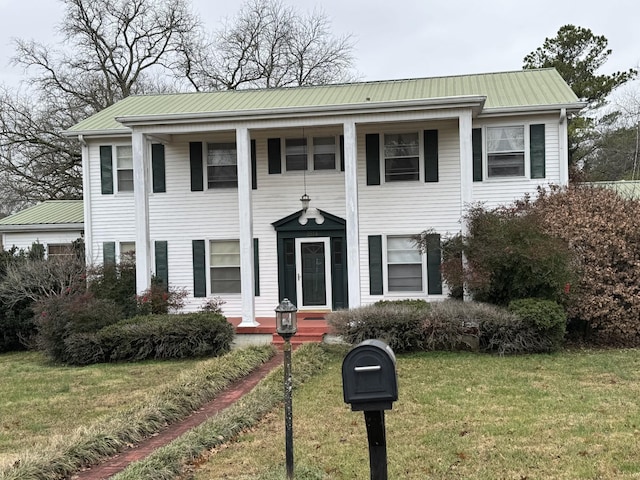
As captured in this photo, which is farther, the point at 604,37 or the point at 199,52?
the point at 199,52

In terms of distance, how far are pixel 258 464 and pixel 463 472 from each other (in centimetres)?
181

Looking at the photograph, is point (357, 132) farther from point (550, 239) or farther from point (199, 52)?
point (199, 52)

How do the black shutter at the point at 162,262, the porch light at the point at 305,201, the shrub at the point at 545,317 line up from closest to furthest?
the shrub at the point at 545,317, the porch light at the point at 305,201, the black shutter at the point at 162,262

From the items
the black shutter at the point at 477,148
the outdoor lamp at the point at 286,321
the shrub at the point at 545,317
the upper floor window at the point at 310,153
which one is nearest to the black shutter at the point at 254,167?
the upper floor window at the point at 310,153

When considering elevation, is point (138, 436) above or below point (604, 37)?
below

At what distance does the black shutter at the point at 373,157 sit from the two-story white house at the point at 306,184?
26 mm

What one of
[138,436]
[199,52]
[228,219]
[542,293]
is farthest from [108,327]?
[199,52]

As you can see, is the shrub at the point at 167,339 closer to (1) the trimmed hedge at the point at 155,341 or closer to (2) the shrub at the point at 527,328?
(1) the trimmed hedge at the point at 155,341

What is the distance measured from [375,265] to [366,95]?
4664mm

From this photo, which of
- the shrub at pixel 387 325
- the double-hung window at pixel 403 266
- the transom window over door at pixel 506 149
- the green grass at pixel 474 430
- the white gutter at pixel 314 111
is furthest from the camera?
the double-hung window at pixel 403 266

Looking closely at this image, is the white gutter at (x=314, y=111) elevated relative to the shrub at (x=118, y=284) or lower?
elevated

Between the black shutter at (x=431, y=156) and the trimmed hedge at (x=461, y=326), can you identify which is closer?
the trimmed hedge at (x=461, y=326)

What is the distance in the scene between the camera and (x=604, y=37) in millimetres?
26234

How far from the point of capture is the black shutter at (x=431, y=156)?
46.2 ft
